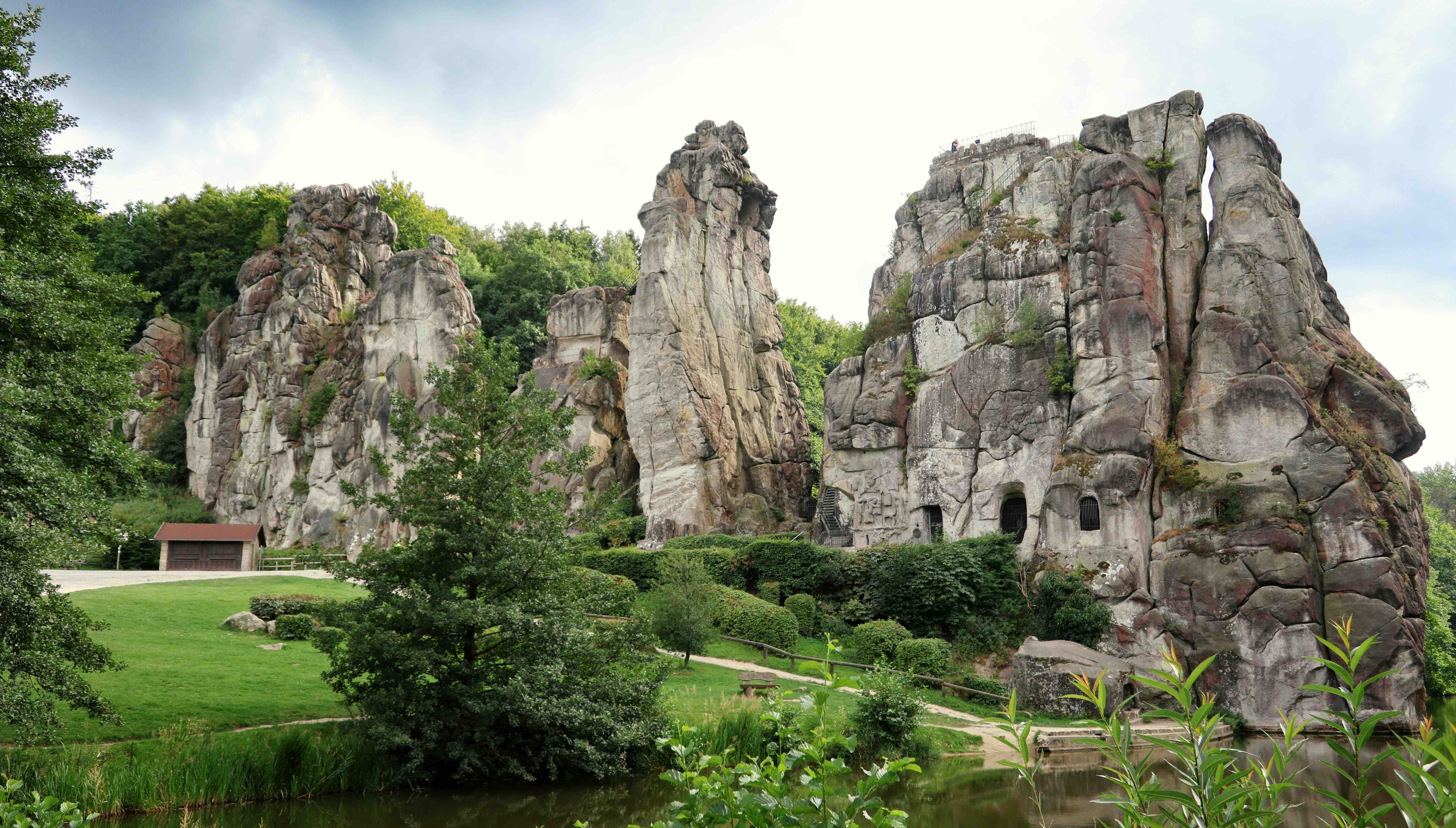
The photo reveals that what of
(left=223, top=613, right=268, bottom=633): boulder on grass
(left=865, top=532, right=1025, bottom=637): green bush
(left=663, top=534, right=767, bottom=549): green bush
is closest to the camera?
(left=223, top=613, right=268, bottom=633): boulder on grass

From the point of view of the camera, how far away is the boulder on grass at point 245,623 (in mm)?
21781

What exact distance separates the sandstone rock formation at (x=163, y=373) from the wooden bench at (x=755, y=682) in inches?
1684

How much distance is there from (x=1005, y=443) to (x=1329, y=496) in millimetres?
9083

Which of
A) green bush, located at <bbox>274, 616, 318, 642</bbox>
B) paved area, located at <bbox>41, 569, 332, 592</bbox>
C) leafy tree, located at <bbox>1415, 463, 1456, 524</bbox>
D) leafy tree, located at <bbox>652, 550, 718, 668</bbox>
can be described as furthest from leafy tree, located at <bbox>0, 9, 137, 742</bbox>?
leafy tree, located at <bbox>1415, 463, 1456, 524</bbox>

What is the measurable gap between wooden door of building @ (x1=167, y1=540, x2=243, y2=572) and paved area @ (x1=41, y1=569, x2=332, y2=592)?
1.09m

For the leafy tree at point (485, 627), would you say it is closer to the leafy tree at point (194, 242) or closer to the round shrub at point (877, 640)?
the round shrub at point (877, 640)

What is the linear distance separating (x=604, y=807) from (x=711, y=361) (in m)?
27.8

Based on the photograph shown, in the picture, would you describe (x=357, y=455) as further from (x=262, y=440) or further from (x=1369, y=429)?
(x=1369, y=429)

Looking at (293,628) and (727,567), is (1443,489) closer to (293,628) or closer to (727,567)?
(727,567)

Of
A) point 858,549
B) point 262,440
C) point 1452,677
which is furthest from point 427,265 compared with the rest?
point 1452,677

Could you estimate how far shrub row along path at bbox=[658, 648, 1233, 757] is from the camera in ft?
56.8

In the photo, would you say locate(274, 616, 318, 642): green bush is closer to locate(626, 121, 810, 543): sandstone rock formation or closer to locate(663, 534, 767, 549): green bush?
locate(663, 534, 767, 549): green bush

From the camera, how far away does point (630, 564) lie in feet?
102

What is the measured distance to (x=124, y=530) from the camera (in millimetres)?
13109
